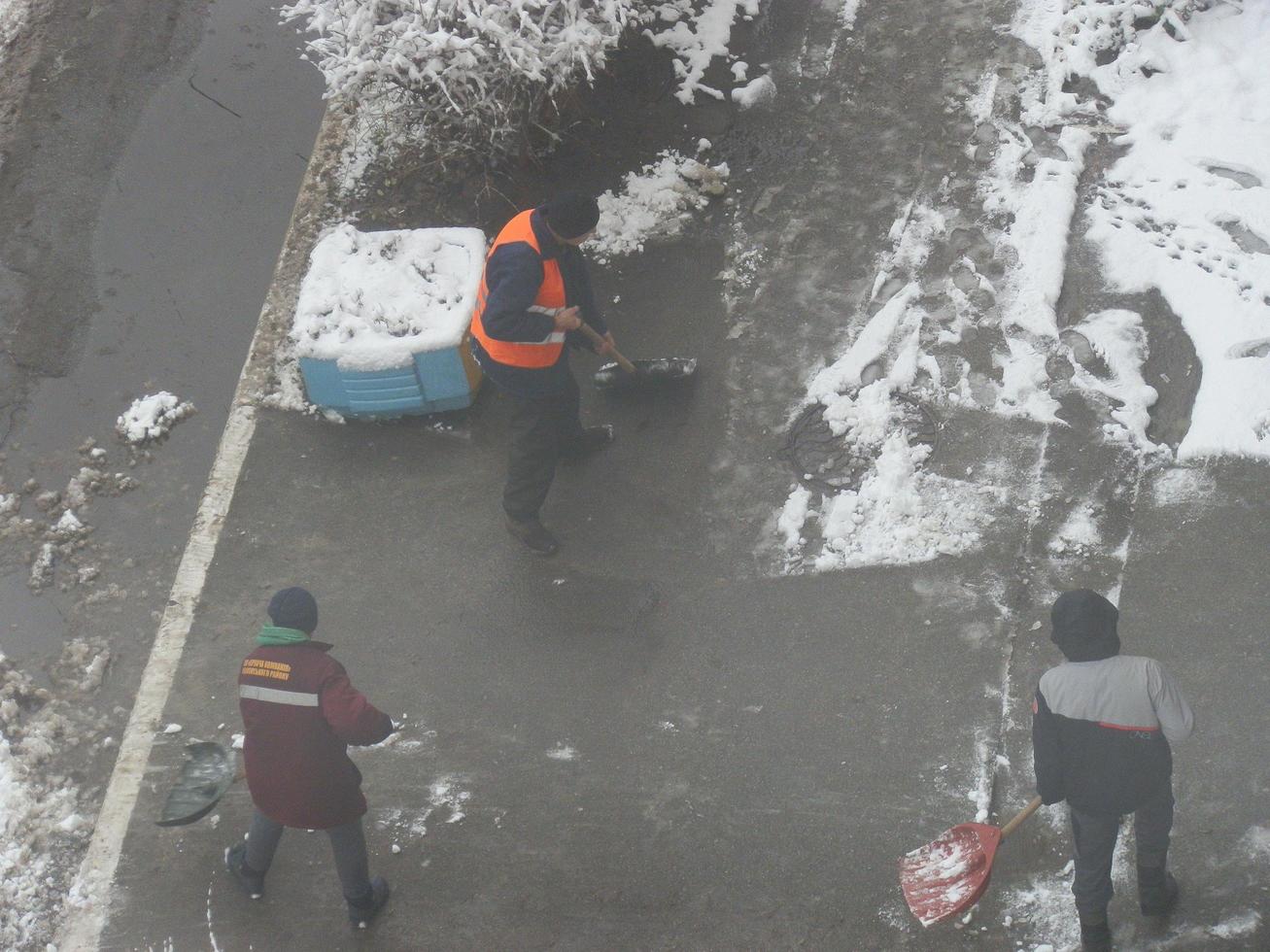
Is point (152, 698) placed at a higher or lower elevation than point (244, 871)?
higher

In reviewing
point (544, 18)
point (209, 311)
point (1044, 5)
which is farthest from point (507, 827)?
point (1044, 5)

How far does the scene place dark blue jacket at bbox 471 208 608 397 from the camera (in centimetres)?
512

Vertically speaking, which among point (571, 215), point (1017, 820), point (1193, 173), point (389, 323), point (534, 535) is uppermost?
point (1193, 173)

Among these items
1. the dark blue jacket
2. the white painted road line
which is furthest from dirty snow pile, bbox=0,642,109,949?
the dark blue jacket

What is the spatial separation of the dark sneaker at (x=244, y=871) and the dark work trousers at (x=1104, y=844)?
3228mm

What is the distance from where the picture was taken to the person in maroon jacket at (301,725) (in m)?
4.19

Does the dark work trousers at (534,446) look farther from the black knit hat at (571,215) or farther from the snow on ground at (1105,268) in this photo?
the snow on ground at (1105,268)

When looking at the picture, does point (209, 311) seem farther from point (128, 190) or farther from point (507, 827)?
point (507, 827)

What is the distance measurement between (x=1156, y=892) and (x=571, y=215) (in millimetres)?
3536

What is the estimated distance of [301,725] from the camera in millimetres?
4227

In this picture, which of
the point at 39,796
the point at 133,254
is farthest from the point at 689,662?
the point at 133,254

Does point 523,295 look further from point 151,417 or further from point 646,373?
point 151,417

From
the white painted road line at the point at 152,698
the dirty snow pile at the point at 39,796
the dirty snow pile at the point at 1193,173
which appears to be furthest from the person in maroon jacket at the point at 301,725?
the dirty snow pile at the point at 1193,173

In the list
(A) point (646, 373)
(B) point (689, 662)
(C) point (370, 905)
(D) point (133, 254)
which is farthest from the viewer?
(D) point (133, 254)
